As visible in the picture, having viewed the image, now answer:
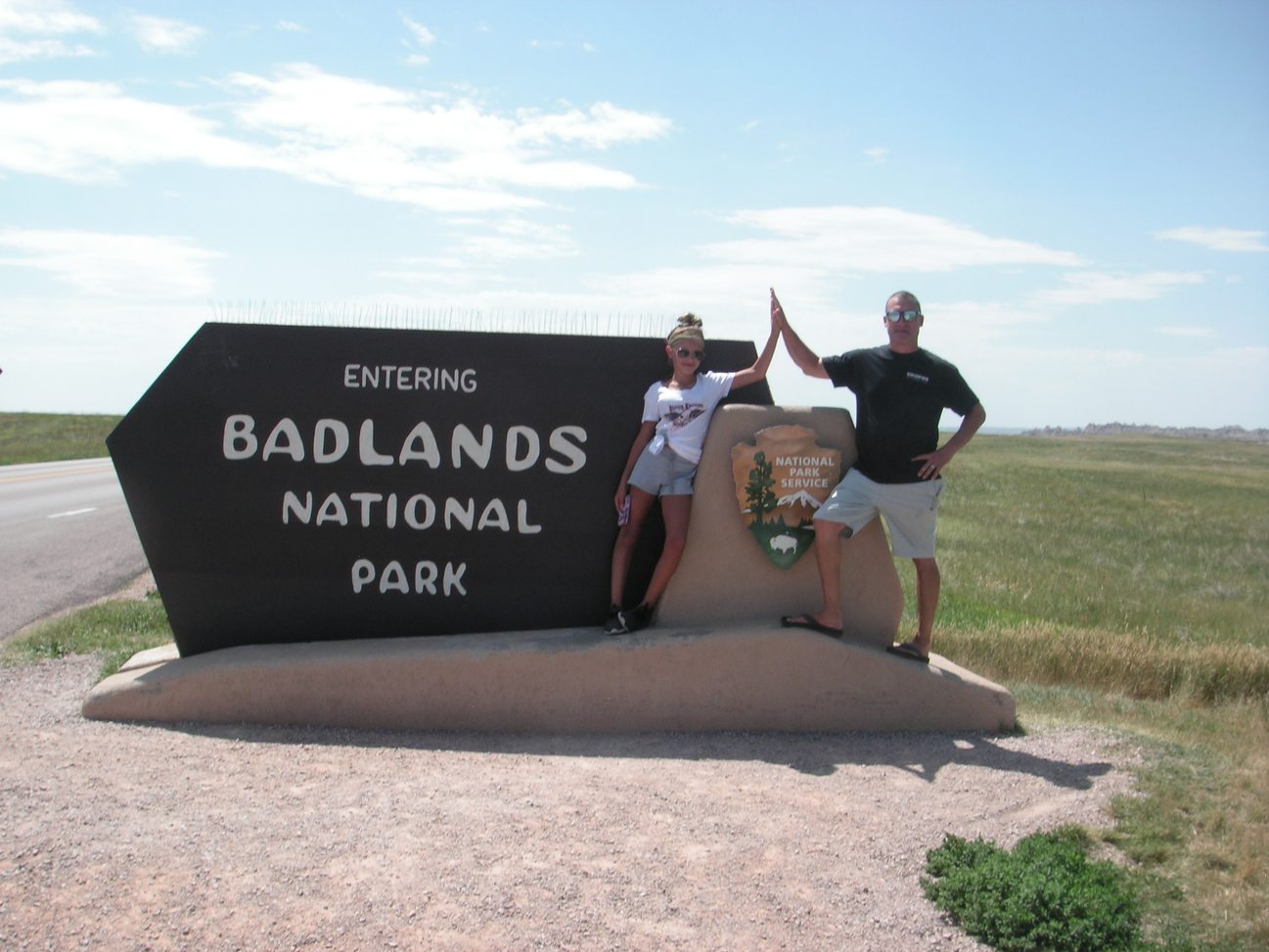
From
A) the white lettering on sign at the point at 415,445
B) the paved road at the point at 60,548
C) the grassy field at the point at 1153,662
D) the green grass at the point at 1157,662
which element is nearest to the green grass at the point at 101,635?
the grassy field at the point at 1153,662

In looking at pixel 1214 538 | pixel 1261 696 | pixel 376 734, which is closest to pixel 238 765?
pixel 376 734

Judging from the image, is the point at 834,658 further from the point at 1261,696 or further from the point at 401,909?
the point at 1261,696

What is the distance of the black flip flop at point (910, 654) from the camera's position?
6363mm

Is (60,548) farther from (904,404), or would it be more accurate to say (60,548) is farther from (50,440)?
(50,440)

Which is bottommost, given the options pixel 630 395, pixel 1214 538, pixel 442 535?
pixel 1214 538

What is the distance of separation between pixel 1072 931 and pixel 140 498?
5.29 metres

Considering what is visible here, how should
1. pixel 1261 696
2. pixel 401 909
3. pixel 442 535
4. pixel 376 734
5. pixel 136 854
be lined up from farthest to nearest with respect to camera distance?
pixel 1261 696 < pixel 442 535 < pixel 376 734 < pixel 136 854 < pixel 401 909

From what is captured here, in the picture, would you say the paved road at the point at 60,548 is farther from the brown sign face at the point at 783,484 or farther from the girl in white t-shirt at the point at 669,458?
the brown sign face at the point at 783,484

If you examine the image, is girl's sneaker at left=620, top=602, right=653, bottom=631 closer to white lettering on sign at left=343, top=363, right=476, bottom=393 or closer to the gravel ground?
the gravel ground

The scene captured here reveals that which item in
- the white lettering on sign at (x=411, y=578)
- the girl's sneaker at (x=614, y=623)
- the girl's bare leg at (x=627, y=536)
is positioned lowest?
the girl's sneaker at (x=614, y=623)

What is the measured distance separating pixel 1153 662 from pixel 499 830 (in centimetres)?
543

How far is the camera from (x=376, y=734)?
239 inches

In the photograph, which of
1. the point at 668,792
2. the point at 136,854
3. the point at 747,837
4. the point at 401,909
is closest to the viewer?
the point at 401,909

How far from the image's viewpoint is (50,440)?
46.8 meters
